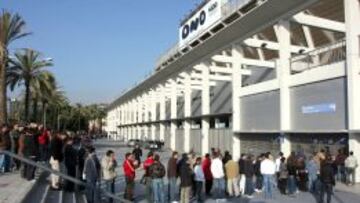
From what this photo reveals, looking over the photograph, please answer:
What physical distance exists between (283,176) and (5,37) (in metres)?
23.5

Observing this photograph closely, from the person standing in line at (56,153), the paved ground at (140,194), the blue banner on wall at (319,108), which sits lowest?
the paved ground at (140,194)

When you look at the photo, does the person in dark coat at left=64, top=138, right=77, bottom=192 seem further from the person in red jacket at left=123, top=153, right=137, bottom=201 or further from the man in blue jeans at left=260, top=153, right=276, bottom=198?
the man in blue jeans at left=260, top=153, right=276, bottom=198

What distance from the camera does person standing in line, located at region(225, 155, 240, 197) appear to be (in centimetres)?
2033

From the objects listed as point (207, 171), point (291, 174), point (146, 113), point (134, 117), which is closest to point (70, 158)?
point (207, 171)

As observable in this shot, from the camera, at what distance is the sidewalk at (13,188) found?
1216 cm

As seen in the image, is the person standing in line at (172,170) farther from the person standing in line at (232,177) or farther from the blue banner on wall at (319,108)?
the blue banner on wall at (319,108)

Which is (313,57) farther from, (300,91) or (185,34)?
(185,34)

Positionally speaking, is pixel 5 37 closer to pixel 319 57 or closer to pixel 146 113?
pixel 319 57

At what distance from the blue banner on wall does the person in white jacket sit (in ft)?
26.2

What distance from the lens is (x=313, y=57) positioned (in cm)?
2875

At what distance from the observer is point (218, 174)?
1978cm

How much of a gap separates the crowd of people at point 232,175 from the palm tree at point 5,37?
19616mm

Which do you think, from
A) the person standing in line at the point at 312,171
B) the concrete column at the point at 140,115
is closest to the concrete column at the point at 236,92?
the person standing in line at the point at 312,171

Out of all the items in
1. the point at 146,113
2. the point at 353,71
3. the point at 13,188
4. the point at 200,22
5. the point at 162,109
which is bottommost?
the point at 13,188
